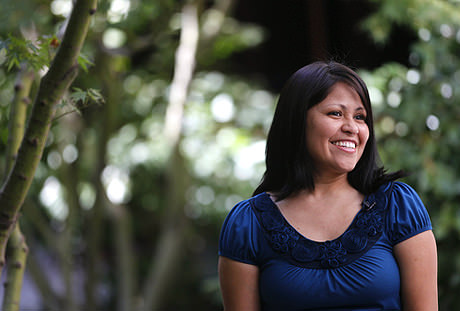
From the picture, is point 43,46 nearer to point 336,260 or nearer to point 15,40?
point 15,40

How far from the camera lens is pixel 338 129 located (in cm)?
174

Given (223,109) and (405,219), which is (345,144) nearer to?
(405,219)

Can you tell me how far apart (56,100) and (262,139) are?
3113 millimetres

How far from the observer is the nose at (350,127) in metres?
1.74

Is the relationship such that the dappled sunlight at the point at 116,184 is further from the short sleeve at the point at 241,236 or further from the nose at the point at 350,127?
the nose at the point at 350,127

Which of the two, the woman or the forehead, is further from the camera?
the forehead

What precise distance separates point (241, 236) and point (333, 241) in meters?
0.26

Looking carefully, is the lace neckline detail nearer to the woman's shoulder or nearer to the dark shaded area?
the woman's shoulder

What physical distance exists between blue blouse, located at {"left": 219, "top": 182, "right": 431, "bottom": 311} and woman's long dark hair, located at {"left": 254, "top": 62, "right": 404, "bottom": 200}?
9 cm

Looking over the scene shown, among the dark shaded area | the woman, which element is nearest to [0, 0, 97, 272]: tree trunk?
the woman


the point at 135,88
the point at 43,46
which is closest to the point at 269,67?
the point at 135,88

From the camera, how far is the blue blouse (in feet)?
5.37

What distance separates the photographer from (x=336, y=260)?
166 cm

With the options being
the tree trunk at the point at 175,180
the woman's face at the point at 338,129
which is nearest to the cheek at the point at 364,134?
the woman's face at the point at 338,129
